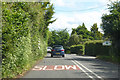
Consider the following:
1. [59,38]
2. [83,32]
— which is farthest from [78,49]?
[83,32]

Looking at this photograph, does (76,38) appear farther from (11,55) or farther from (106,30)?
(11,55)

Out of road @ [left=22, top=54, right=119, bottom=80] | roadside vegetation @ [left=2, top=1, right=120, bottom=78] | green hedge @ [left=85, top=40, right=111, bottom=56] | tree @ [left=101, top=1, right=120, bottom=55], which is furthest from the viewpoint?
green hedge @ [left=85, top=40, right=111, bottom=56]

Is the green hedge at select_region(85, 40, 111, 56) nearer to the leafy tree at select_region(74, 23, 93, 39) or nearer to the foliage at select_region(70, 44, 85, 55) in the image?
the foliage at select_region(70, 44, 85, 55)

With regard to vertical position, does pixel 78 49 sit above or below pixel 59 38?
below

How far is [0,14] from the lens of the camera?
848 centimetres

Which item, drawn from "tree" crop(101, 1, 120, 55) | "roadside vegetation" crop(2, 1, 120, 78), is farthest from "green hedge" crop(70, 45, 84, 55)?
"tree" crop(101, 1, 120, 55)

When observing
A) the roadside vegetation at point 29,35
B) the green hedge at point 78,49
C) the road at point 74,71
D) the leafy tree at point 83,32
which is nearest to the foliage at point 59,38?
the leafy tree at point 83,32

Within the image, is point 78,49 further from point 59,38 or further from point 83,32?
point 83,32

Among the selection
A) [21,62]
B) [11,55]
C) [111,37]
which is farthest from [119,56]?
[11,55]

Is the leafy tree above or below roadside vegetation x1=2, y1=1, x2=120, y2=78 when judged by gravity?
above

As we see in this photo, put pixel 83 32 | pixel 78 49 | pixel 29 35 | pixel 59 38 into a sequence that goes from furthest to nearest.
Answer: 1. pixel 83 32
2. pixel 59 38
3. pixel 78 49
4. pixel 29 35

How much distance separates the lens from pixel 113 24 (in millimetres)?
23188

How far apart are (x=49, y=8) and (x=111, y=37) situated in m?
13.9

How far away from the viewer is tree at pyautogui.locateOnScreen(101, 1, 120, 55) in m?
22.6
